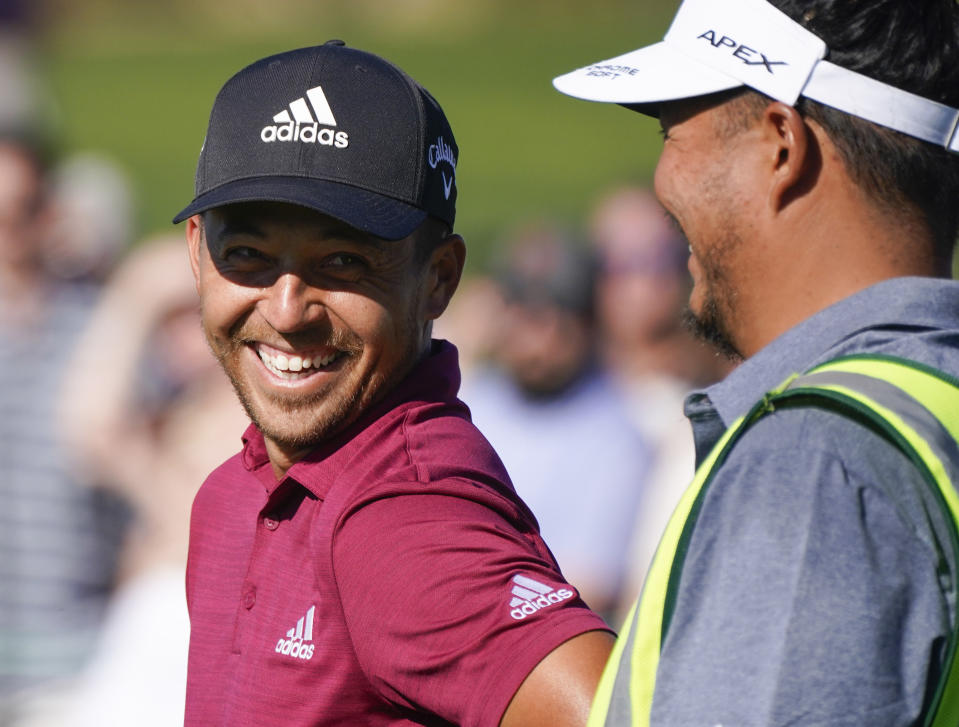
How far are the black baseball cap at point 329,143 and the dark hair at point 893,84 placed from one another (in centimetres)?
77

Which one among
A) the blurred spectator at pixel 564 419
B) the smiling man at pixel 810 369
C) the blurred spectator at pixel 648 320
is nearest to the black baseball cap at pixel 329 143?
the smiling man at pixel 810 369

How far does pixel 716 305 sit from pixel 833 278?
209 millimetres

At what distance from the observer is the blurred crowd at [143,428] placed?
5773 millimetres

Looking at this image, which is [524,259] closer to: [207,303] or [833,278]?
[207,303]

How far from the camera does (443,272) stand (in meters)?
2.83

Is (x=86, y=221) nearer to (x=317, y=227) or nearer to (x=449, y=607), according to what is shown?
(x=317, y=227)

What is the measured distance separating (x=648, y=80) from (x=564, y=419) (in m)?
3.86

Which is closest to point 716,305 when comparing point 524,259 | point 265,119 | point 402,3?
point 265,119

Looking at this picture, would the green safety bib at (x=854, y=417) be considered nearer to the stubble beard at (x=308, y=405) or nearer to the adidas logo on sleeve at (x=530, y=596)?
the adidas logo on sleeve at (x=530, y=596)

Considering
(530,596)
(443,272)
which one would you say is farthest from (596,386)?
(530,596)

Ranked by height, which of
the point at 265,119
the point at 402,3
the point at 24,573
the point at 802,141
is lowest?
the point at 24,573

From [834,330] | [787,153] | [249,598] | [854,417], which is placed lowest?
[249,598]

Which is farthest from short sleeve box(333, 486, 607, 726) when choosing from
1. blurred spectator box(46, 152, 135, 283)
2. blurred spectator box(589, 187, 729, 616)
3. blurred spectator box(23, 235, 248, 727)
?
blurred spectator box(46, 152, 135, 283)

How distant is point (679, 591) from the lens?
1.73m
